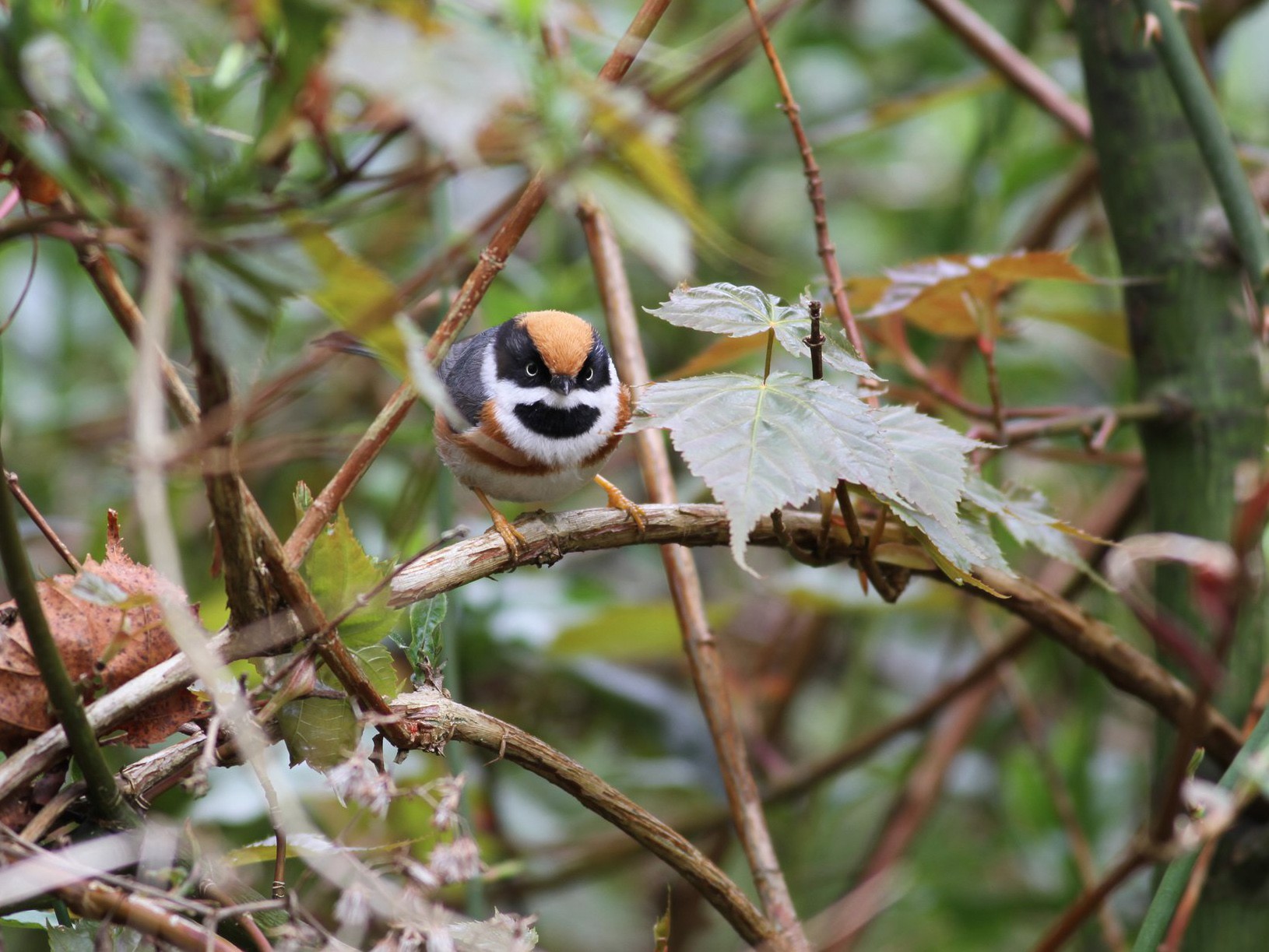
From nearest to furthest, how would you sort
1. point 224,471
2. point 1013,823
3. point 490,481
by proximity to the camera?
point 224,471 < point 490,481 < point 1013,823

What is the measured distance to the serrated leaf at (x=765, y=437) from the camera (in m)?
1.31

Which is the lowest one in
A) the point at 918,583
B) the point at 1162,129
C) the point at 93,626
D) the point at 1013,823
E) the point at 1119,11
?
the point at 1013,823

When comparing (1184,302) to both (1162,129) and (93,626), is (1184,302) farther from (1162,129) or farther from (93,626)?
(93,626)

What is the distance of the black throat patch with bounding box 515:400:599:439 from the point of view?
2.39 m

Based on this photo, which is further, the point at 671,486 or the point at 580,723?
the point at 580,723

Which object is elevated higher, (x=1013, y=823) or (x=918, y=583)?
(x=918, y=583)

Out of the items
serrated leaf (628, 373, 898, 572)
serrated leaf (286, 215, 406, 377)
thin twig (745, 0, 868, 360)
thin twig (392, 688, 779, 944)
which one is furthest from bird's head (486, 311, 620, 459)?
serrated leaf (286, 215, 406, 377)

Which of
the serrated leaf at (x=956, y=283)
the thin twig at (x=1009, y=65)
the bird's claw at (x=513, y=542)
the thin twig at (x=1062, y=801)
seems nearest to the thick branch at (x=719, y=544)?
the bird's claw at (x=513, y=542)

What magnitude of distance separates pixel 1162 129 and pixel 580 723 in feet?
6.94

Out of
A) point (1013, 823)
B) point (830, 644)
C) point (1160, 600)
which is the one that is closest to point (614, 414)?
point (1160, 600)

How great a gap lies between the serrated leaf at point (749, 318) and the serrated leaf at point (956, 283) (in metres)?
0.42

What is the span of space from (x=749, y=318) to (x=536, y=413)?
3.07 ft

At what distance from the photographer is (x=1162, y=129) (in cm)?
216

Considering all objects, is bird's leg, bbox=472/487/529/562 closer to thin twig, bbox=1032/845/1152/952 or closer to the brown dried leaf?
the brown dried leaf
